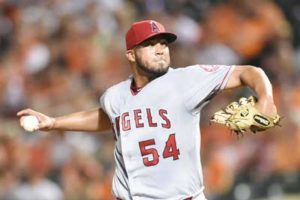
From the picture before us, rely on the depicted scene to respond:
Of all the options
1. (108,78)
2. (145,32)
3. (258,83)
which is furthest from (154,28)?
(108,78)

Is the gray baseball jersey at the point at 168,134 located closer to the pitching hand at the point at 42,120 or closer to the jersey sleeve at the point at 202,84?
the jersey sleeve at the point at 202,84

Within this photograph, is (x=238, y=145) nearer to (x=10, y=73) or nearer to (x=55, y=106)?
(x=55, y=106)

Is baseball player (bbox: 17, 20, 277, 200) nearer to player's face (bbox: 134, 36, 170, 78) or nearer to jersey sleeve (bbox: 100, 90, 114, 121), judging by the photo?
player's face (bbox: 134, 36, 170, 78)

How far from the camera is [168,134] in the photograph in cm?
479

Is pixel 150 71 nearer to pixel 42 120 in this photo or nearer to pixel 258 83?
pixel 258 83

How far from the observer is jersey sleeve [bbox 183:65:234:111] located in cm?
470

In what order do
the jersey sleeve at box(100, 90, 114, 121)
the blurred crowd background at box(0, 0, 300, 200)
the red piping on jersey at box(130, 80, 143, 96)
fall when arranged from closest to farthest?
the red piping on jersey at box(130, 80, 143, 96), the jersey sleeve at box(100, 90, 114, 121), the blurred crowd background at box(0, 0, 300, 200)

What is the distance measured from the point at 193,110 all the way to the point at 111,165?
13.3 feet

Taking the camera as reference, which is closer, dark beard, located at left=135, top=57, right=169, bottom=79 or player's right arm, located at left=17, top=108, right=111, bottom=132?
dark beard, located at left=135, top=57, right=169, bottom=79

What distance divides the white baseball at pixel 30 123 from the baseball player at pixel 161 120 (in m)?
0.59

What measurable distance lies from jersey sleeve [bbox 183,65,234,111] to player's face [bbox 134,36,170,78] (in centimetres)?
16

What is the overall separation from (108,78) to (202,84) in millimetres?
4902

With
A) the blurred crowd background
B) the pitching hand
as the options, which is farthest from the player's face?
the blurred crowd background

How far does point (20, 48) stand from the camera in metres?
10.6
